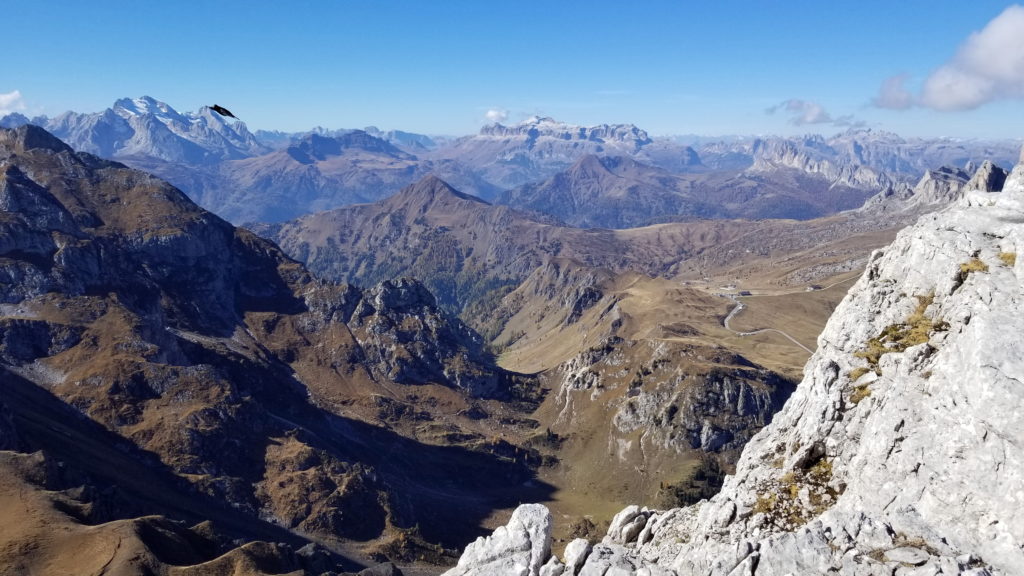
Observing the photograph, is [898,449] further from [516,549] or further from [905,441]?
[516,549]

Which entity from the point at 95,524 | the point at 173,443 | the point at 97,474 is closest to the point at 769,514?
the point at 95,524

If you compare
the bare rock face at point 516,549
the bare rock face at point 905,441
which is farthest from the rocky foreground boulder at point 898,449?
the bare rock face at point 516,549

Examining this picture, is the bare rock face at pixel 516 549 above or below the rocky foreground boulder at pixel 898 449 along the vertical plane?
below

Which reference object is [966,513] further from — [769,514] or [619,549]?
[619,549]

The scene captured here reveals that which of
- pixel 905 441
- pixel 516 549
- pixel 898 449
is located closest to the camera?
pixel 905 441

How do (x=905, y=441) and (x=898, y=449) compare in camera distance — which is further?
(x=898, y=449)

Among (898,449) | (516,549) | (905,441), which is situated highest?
(905,441)

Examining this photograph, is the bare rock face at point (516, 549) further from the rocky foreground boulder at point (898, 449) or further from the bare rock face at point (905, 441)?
the bare rock face at point (905, 441)

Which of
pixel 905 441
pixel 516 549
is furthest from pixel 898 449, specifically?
pixel 516 549

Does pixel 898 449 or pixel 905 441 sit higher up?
pixel 905 441
